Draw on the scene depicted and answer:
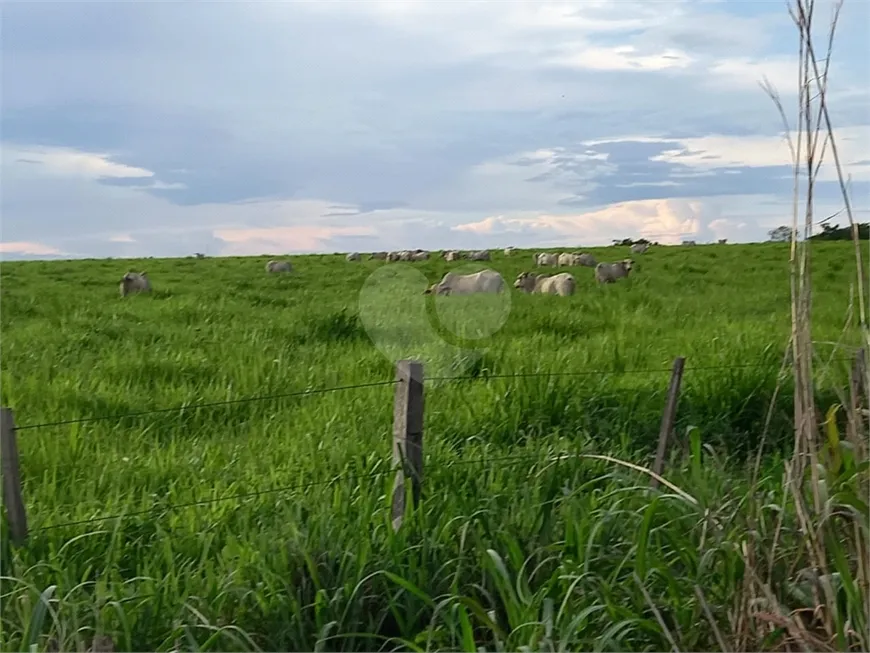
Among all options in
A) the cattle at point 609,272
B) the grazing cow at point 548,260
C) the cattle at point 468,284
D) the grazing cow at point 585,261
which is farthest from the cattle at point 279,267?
the cattle at point 609,272

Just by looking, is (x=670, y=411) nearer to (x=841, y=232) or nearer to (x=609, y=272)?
(x=841, y=232)

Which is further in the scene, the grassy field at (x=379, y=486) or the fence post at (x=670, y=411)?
Result: the fence post at (x=670, y=411)

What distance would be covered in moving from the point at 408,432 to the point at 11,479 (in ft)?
4.76

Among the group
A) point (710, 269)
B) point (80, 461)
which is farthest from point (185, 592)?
point (710, 269)

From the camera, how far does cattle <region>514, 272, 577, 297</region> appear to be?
1317 centimetres

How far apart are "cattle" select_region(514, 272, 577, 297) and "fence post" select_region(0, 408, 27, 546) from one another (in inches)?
404

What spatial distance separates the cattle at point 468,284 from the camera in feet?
42.9

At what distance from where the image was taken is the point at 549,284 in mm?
13461

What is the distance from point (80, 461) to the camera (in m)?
4.45

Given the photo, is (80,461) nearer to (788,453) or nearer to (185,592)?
(185,592)

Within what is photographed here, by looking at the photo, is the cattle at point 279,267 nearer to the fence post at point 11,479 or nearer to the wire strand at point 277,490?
the wire strand at point 277,490

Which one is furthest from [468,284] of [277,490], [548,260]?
[277,490]

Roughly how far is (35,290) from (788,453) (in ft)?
38.7

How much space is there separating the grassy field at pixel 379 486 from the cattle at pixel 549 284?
12.8 ft
